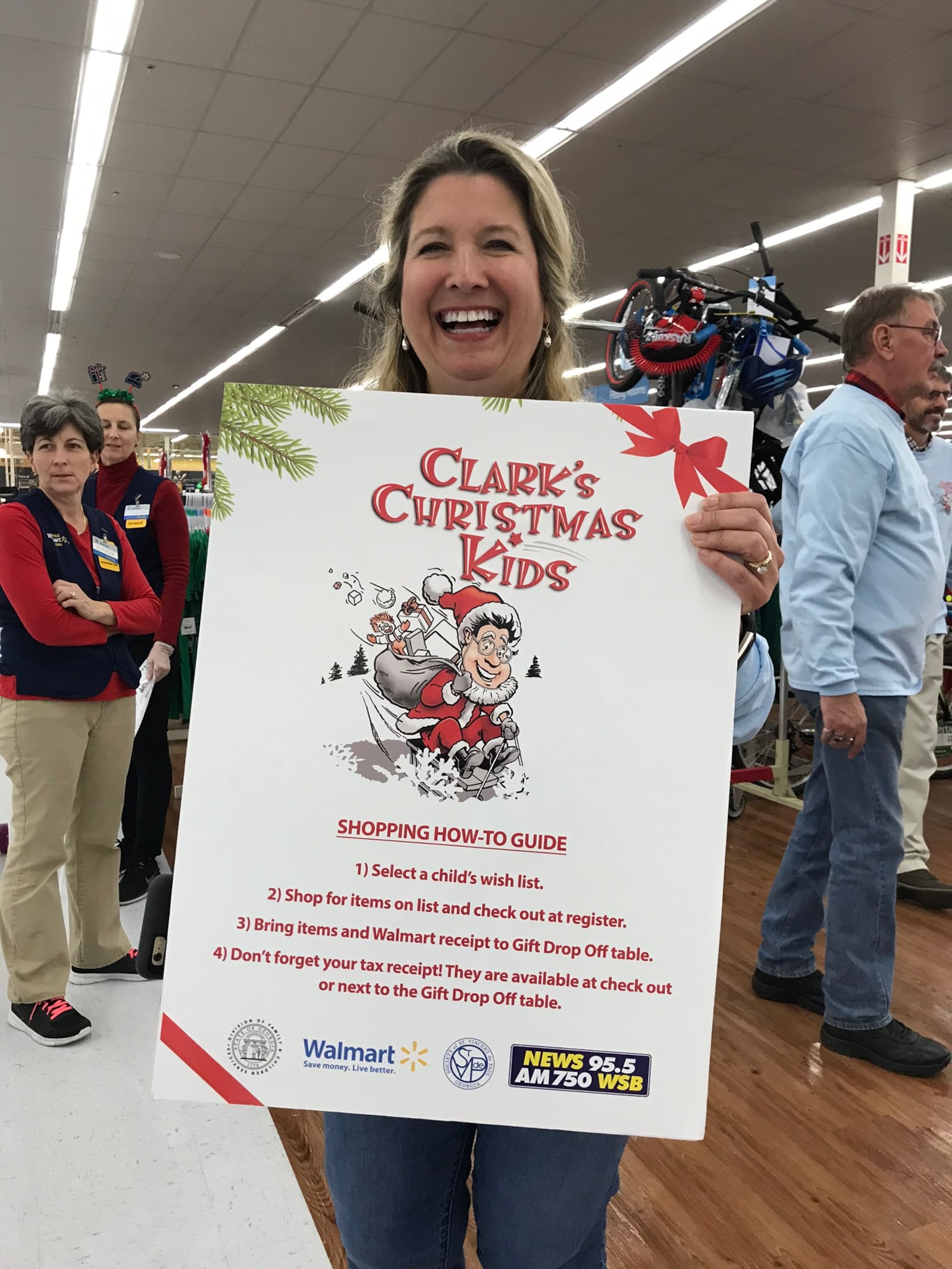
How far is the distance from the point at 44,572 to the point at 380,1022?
1.78m

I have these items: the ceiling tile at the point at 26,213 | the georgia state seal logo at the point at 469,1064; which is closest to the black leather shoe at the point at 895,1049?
the georgia state seal logo at the point at 469,1064

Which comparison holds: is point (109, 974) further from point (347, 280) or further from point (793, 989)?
point (347, 280)

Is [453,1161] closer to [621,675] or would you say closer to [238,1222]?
[621,675]

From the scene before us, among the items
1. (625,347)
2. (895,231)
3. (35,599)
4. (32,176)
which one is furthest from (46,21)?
(895,231)

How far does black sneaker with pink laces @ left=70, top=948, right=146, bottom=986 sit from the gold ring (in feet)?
7.69

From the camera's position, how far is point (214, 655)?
2.61 ft

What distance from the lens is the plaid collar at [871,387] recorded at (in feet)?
7.09

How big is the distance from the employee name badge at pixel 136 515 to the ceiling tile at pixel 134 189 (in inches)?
189

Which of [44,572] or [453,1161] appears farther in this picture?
[44,572]

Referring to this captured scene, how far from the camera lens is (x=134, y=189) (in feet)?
22.8

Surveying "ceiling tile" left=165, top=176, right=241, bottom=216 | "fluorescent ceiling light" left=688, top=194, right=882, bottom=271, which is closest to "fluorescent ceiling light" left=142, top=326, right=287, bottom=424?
"ceiling tile" left=165, top=176, right=241, bottom=216

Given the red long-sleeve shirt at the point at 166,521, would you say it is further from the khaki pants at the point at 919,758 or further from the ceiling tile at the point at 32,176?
the ceiling tile at the point at 32,176

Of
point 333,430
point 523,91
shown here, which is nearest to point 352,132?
point 523,91

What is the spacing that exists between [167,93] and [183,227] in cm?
257
